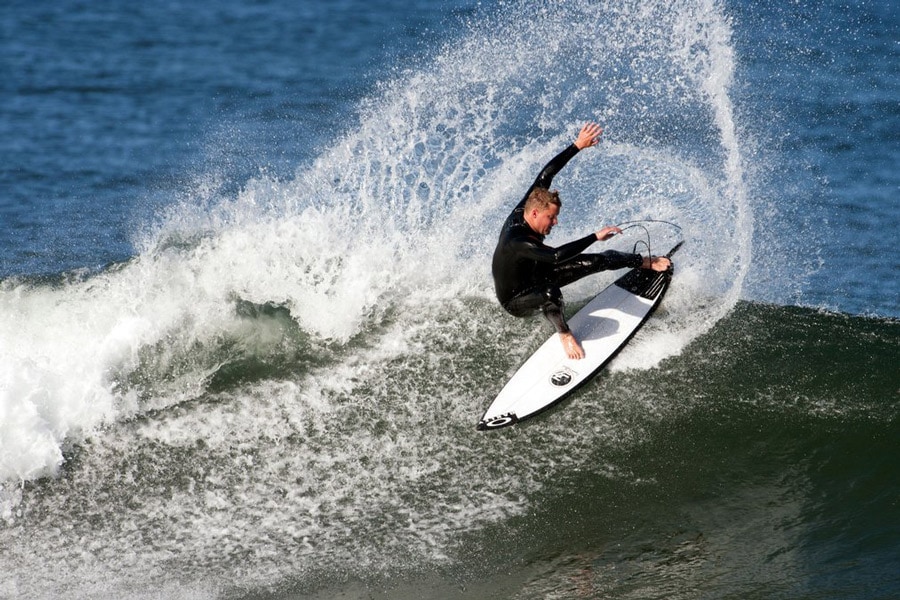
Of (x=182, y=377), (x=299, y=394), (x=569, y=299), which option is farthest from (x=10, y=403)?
(x=569, y=299)

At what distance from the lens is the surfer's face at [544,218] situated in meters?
8.40

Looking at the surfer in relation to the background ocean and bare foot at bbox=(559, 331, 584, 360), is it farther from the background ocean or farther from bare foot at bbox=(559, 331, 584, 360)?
the background ocean

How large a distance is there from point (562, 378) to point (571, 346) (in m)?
0.31

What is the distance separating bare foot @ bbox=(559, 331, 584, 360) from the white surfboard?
0.07m

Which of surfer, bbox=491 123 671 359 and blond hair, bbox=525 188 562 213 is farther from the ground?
blond hair, bbox=525 188 562 213

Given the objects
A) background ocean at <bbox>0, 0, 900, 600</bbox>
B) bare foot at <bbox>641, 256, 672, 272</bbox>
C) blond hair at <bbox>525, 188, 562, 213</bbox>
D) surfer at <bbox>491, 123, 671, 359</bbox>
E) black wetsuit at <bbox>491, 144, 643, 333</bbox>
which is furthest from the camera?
bare foot at <bbox>641, 256, 672, 272</bbox>

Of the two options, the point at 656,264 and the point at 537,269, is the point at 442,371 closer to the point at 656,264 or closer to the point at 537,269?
the point at 537,269

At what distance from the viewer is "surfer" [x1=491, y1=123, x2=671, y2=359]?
8555mm

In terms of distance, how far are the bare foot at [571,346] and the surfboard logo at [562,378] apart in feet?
0.53

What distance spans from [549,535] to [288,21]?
60.8 feet

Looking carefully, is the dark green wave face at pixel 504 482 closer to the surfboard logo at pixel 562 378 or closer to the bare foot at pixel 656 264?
the surfboard logo at pixel 562 378

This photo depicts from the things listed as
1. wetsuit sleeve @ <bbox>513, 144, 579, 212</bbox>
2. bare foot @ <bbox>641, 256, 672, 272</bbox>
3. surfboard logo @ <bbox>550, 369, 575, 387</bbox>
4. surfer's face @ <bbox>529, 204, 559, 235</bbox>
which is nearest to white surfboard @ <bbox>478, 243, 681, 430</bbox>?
surfboard logo @ <bbox>550, 369, 575, 387</bbox>

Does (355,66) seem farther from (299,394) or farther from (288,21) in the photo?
(299,394)

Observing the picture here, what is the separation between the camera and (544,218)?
8.44m
